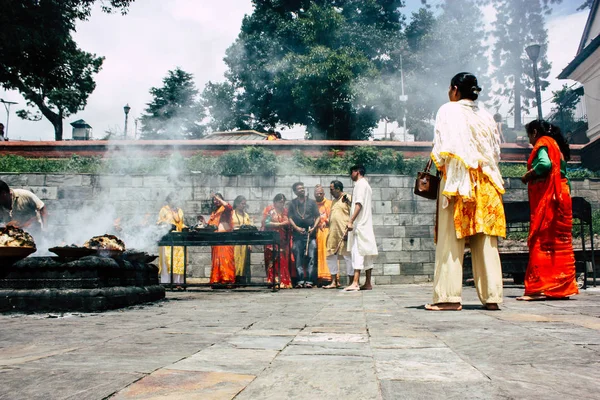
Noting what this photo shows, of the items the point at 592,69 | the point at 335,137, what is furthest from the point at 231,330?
the point at 335,137

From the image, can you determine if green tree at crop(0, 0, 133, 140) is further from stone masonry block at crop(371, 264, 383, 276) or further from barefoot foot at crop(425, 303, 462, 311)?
barefoot foot at crop(425, 303, 462, 311)

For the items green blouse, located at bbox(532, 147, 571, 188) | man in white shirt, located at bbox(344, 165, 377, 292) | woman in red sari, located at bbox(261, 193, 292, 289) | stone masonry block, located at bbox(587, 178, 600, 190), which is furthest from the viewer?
stone masonry block, located at bbox(587, 178, 600, 190)

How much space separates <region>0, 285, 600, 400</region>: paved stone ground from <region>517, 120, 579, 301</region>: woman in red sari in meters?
1.82

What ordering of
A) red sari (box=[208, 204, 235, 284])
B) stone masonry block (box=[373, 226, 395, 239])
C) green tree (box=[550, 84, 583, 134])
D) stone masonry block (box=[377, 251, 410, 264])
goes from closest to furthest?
red sari (box=[208, 204, 235, 284])
stone masonry block (box=[377, 251, 410, 264])
stone masonry block (box=[373, 226, 395, 239])
green tree (box=[550, 84, 583, 134])

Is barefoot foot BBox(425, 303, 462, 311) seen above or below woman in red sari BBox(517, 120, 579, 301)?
below

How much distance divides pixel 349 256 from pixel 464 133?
16.8 ft

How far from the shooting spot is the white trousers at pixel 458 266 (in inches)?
170

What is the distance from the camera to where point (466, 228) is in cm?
438

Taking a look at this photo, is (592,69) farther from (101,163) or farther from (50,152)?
(50,152)

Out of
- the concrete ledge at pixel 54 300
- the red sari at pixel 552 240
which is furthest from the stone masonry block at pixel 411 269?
the concrete ledge at pixel 54 300

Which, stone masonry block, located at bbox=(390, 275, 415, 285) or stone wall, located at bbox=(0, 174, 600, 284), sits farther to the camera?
stone wall, located at bbox=(0, 174, 600, 284)

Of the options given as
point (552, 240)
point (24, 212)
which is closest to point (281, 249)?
point (24, 212)

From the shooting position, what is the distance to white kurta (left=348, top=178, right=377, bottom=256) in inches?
309

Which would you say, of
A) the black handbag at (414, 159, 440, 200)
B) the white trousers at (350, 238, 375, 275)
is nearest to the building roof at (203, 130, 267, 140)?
the white trousers at (350, 238, 375, 275)
